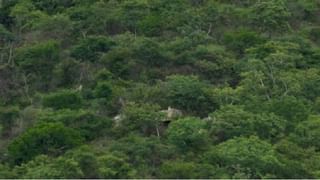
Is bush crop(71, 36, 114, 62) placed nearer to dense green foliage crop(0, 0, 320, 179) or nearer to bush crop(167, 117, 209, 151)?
dense green foliage crop(0, 0, 320, 179)

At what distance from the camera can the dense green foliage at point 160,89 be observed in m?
18.2

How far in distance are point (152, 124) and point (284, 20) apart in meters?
8.87

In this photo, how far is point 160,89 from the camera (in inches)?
872

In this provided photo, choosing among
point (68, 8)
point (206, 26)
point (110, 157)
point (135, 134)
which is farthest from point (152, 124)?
point (68, 8)

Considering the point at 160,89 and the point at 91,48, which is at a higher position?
the point at 91,48

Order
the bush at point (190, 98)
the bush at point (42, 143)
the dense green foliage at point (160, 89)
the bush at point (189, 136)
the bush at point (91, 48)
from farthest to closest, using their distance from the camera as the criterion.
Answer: the bush at point (91, 48)
the bush at point (190, 98)
the bush at point (189, 136)
the bush at point (42, 143)
the dense green foliage at point (160, 89)

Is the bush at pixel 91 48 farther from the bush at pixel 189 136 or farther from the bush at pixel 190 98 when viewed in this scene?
the bush at pixel 189 136

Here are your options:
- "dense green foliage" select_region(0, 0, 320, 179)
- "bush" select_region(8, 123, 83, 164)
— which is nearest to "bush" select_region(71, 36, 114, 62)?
"dense green foliage" select_region(0, 0, 320, 179)

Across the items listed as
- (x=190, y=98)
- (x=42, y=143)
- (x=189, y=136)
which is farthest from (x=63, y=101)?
(x=189, y=136)

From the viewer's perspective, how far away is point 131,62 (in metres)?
24.1

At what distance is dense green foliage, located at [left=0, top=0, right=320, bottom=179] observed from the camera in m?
18.2

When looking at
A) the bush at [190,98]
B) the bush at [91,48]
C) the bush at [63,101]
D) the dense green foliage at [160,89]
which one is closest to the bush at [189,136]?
the dense green foliage at [160,89]

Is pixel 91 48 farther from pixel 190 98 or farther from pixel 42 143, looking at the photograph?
pixel 42 143

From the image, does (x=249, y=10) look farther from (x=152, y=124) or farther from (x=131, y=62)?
(x=152, y=124)
